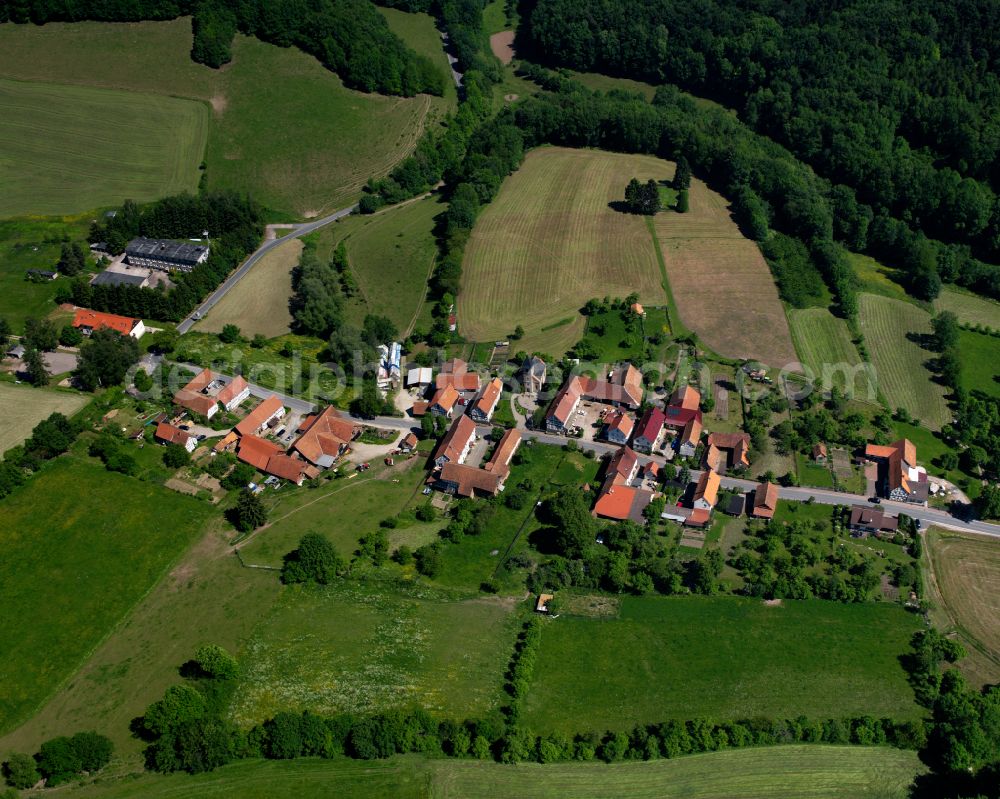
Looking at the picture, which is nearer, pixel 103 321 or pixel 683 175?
pixel 103 321

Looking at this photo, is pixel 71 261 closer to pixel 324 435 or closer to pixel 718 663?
pixel 324 435

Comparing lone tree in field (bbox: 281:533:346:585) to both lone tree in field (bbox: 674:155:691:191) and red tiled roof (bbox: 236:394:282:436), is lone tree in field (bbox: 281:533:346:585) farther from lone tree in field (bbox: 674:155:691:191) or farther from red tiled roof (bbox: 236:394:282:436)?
lone tree in field (bbox: 674:155:691:191)

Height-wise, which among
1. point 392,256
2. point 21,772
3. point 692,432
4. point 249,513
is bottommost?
point 21,772

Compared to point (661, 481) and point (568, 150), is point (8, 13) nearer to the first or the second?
point (568, 150)

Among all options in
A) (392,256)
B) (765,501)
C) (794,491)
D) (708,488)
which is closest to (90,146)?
(392,256)

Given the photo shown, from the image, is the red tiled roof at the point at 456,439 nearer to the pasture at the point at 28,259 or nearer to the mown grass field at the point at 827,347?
the mown grass field at the point at 827,347

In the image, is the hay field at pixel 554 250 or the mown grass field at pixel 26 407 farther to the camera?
the hay field at pixel 554 250

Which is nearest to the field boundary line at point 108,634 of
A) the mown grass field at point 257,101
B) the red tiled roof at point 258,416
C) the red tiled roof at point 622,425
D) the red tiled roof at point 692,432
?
the red tiled roof at point 258,416
